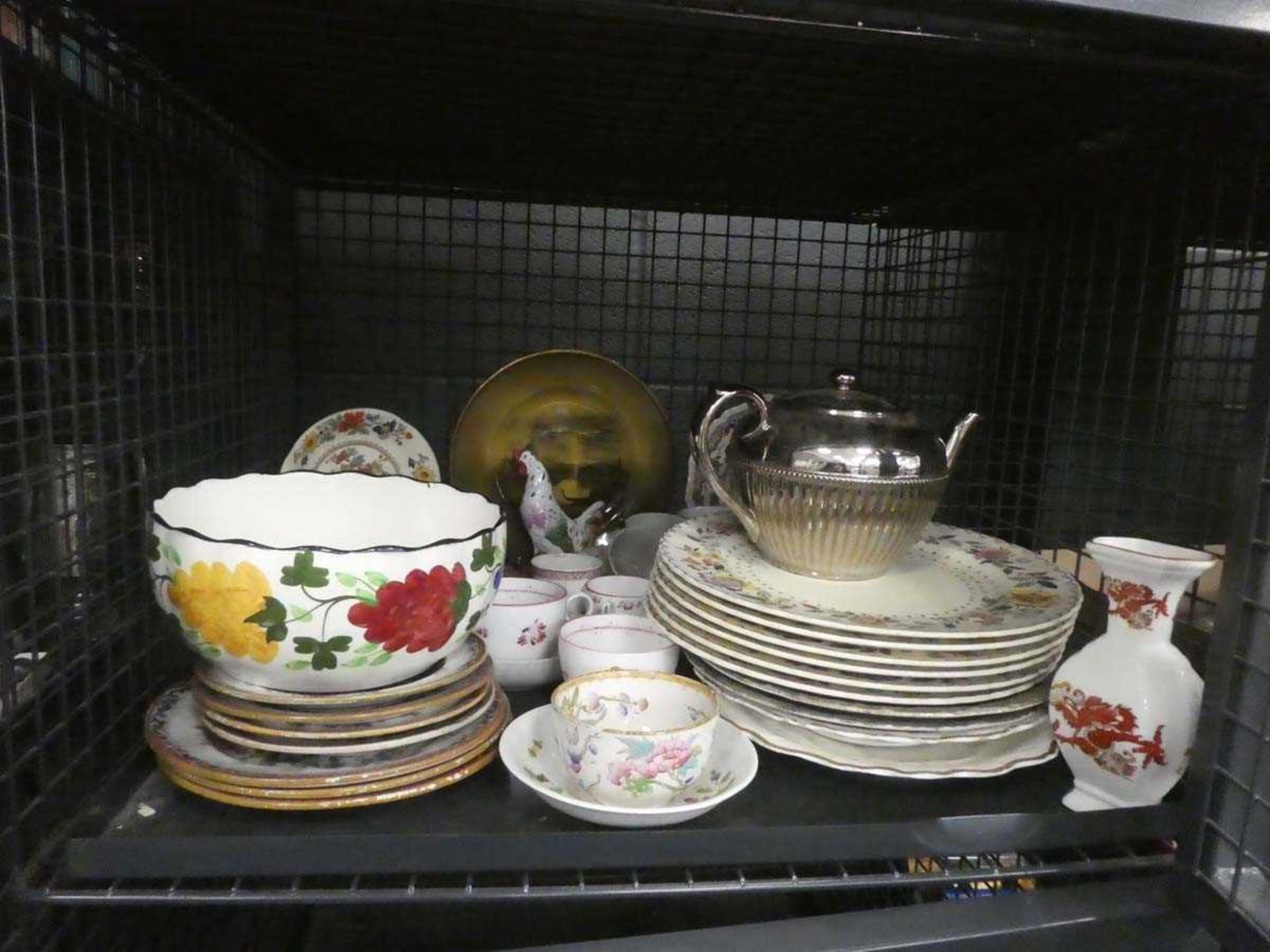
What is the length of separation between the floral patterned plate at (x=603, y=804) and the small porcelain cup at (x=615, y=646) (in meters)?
0.04

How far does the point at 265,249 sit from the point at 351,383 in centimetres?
18

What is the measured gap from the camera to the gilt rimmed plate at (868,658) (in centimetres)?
56

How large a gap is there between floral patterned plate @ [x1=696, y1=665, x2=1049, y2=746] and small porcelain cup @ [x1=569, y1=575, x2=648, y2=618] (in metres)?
0.13

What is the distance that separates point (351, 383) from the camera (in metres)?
1.05

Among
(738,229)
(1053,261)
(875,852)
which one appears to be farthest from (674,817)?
(738,229)

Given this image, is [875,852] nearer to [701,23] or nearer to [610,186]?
[701,23]

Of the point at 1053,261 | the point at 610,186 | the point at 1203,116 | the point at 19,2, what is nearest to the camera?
the point at 19,2

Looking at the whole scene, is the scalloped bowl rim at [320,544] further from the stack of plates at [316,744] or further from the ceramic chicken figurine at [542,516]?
the ceramic chicken figurine at [542,516]

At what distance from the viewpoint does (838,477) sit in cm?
67

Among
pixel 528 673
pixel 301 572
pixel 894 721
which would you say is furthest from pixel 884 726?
pixel 301 572

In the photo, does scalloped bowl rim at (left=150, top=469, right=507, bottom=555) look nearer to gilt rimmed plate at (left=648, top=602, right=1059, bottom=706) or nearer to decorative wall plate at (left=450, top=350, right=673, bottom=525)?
gilt rimmed plate at (left=648, top=602, right=1059, bottom=706)

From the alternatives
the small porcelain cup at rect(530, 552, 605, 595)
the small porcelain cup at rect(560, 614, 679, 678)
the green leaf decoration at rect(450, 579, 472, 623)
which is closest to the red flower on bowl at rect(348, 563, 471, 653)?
the green leaf decoration at rect(450, 579, 472, 623)

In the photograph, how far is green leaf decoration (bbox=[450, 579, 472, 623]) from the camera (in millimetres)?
514

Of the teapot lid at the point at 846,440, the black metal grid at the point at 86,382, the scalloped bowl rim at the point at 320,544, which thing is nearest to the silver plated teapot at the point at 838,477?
the teapot lid at the point at 846,440
